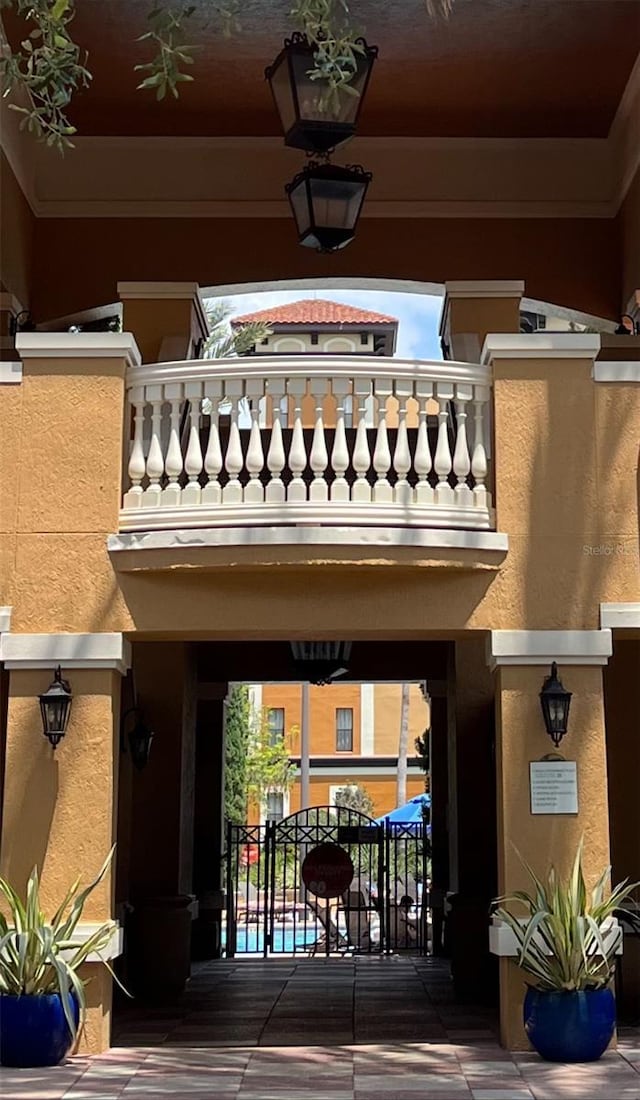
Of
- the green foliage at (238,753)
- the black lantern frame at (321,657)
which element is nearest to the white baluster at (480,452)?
the black lantern frame at (321,657)

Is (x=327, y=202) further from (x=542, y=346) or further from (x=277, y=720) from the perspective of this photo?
(x=277, y=720)

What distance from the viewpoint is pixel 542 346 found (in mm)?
8109

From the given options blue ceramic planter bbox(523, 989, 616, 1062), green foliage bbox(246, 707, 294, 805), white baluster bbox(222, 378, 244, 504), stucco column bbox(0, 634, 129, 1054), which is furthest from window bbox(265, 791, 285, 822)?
blue ceramic planter bbox(523, 989, 616, 1062)

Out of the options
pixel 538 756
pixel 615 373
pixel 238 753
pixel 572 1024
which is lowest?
pixel 572 1024

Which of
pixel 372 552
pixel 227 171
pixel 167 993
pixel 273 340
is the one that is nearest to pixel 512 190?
pixel 227 171

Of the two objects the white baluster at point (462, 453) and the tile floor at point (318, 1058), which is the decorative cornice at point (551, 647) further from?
the tile floor at point (318, 1058)

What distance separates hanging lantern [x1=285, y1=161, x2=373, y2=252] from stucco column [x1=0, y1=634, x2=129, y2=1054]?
9.50ft

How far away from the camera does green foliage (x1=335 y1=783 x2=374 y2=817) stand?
39.0 meters

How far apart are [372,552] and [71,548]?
1.81 m

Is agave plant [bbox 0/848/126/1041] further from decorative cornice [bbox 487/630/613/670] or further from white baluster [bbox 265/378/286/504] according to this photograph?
decorative cornice [bbox 487/630/613/670]

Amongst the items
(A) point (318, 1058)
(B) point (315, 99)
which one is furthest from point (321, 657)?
(B) point (315, 99)

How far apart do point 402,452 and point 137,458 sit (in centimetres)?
160

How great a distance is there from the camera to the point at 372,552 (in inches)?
304

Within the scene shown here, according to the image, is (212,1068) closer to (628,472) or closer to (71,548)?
(71,548)
